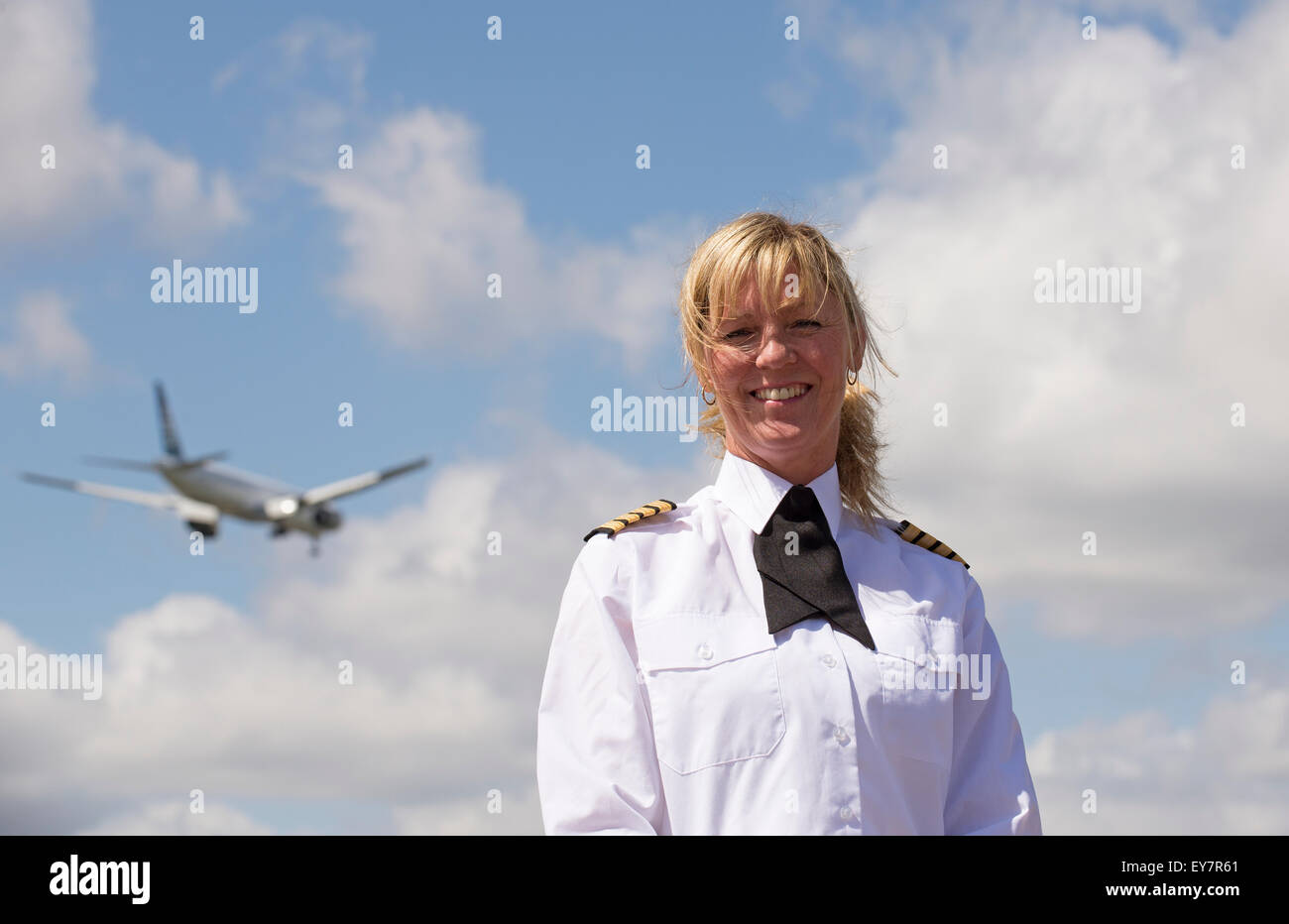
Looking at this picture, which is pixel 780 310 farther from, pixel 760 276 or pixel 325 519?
pixel 325 519

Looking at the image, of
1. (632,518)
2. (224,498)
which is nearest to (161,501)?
(224,498)

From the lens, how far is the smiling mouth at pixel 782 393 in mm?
5160

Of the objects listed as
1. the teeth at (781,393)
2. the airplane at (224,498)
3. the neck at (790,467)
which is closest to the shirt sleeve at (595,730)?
the neck at (790,467)

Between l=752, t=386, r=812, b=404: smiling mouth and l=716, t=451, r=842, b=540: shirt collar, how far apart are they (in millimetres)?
379

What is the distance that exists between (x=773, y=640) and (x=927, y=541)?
1.19 metres

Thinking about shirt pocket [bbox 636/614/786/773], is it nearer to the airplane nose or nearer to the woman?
the woman

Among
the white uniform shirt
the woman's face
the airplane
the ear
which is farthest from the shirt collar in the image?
the airplane

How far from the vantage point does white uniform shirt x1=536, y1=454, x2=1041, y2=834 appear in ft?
15.4
